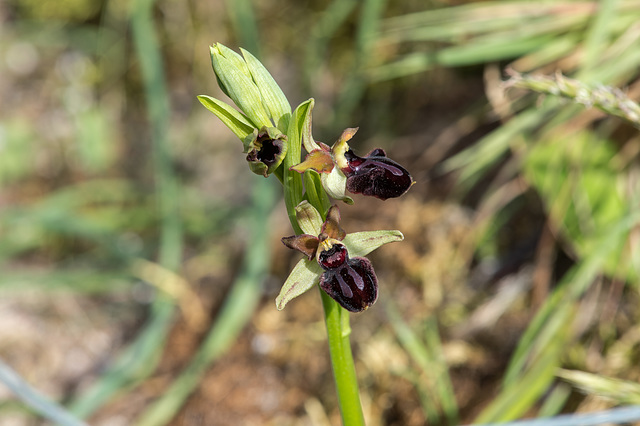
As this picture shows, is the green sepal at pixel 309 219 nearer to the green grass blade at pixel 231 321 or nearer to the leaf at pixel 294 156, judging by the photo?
the leaf at pixel 294 156

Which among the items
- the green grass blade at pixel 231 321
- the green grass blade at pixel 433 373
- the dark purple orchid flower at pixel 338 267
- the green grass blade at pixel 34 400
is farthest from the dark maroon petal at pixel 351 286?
the green grass blade at pixel 231 321

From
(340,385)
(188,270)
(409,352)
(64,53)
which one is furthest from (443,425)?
(64,53)

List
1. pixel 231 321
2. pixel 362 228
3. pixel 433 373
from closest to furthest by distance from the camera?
1. pixel 433 373
2. pixel 231 321
3. pixel 362 228

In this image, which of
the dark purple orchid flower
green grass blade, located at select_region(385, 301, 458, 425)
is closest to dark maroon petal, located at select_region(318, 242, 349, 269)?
the dark purple orchid flower

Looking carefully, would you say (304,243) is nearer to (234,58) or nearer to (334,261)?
(334,261)

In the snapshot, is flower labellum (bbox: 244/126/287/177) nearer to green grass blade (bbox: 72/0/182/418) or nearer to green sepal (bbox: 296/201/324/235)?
green sepal (bbox: 296/201/324/235)

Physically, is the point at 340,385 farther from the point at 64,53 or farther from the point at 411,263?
the point at 64,53

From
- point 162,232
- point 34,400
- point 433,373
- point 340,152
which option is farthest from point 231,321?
point 340,152
